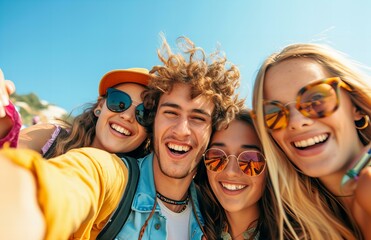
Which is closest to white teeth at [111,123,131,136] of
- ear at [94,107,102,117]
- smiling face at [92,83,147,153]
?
smiling face at [92,83,147,153]

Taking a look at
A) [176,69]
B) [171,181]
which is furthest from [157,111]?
[171,181]

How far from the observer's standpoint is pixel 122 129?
3.49 metres

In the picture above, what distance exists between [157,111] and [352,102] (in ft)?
7.37

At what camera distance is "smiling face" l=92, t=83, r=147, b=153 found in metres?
3.46

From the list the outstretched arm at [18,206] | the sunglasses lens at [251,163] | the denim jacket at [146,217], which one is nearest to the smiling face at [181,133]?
the denim jacket at [146,217]

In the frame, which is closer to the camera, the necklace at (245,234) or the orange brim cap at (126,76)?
the necklace at (245,234)

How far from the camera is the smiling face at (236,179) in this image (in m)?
2.98

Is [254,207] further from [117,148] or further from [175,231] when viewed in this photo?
[117,148]

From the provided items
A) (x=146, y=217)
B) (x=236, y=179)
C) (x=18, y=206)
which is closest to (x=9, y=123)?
(x=18, y=206)

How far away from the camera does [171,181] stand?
3090mm

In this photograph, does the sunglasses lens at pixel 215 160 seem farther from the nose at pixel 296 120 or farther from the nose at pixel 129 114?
the nose at pixel 129 114

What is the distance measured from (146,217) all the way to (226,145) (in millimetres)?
1248

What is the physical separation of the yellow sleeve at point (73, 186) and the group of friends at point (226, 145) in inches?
0.7

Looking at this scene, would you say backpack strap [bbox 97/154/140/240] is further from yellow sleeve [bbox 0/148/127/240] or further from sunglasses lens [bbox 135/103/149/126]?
sunglasses lens [bbox 135/103/149/126]
